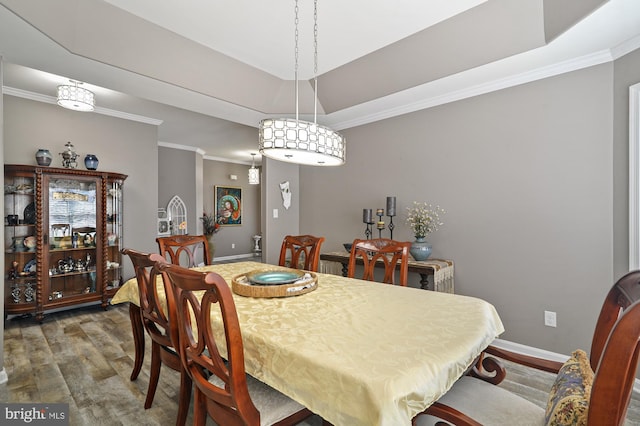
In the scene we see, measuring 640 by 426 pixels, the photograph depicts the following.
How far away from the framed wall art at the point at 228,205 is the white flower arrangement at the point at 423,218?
5.43 metres

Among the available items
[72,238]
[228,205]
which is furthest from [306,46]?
[228,205]

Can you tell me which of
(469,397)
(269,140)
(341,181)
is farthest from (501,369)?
(341,181)

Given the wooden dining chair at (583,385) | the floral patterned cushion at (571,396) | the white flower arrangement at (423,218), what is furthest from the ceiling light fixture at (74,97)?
the floral patterned cushion at (571,396)

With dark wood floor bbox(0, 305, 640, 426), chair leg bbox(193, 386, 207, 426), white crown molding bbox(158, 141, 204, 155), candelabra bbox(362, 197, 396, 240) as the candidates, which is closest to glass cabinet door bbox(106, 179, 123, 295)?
dark wood floor bbox(0, 305, 640, 426)

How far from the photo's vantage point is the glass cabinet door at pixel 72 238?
3.57 meters

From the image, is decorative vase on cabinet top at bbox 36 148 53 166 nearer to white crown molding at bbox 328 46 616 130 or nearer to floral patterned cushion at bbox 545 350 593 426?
white crown molding at bbox 328 46 616 130

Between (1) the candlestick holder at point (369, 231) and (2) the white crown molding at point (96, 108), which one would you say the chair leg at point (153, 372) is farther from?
(2) the white crown molding at point (96, 108)

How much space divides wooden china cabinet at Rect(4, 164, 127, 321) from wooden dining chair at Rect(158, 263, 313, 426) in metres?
3.20

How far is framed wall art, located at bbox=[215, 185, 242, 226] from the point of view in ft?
25.1

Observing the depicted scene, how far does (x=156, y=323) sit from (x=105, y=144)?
347 centimetres

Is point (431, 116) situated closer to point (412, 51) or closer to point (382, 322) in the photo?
point (412, 51)

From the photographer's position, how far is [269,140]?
1.86 meters

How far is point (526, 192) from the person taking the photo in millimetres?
2717

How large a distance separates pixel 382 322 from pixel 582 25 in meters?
2.31
